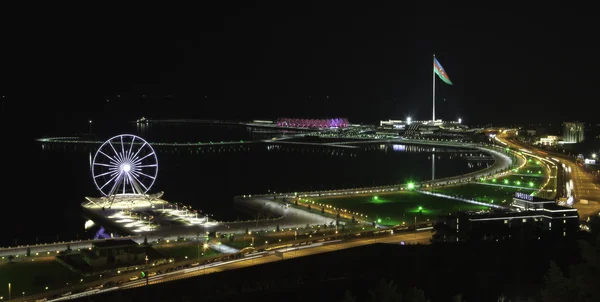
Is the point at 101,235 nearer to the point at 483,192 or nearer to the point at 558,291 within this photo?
the point at 558,291

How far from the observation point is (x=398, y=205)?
2352 centimetres

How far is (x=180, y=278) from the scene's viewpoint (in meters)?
13.2

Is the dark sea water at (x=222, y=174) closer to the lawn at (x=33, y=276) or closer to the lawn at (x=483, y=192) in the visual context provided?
the lawn at (x=33, y=276)

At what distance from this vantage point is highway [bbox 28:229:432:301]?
12.8 meters

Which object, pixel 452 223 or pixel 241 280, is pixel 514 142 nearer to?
pixel 452 223

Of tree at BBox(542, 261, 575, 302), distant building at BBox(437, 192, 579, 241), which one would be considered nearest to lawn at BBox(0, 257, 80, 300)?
distant building at BBox(437, 192, 579, 241)

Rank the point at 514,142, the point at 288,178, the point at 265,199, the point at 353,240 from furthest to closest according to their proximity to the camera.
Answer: the point at 514,142 → the point at 288,178 → the point at 265,199 → the point at 353,240

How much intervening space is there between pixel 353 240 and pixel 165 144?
36605 mm

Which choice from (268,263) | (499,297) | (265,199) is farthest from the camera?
(265,199)

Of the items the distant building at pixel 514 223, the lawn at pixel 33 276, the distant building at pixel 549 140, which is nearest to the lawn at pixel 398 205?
the distant building at pixel 514 223

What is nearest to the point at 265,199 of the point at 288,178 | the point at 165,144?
the point at 288,178

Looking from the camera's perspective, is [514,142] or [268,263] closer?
[268,263]

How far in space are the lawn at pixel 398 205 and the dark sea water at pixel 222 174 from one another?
4.02 metres

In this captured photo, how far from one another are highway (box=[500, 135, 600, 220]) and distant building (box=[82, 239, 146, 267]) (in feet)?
42.4
